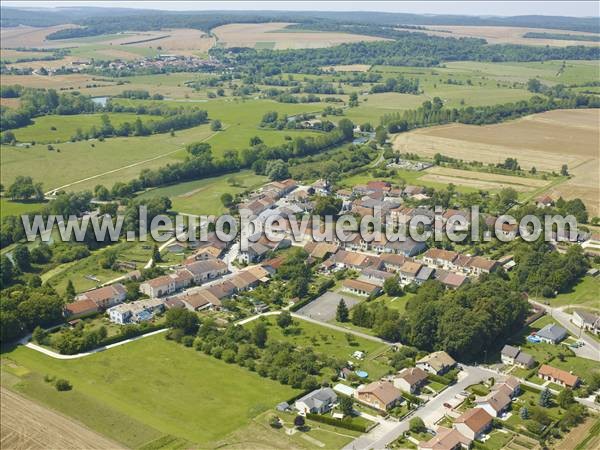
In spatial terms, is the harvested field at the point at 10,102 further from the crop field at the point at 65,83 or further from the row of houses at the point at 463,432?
the row of houses at the point at 463,432

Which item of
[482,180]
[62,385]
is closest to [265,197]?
[482,180]

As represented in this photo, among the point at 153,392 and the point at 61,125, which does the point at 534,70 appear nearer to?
the point at 61,125

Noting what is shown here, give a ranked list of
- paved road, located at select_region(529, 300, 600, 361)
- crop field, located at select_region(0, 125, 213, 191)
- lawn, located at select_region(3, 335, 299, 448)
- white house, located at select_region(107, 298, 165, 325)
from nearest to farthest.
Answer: lawn, located at select_region(3, 335, 299, 448)
paved road, located at select_region(529, 300, 600, 361)
white house, located at select_region(107, 298, 165, 325)
crop field, located at select_region(0, 125, 213, 191)

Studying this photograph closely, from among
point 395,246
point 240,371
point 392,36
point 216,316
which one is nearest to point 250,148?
point 395,246

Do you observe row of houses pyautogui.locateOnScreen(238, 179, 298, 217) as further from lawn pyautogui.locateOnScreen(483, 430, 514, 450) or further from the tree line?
lawn pyautogui.locateOnScreen(483, 430, 514, 450)

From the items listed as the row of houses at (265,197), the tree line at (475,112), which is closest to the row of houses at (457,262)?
the row of houses at (265,197)

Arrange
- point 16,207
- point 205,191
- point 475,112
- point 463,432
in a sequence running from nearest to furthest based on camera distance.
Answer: point 463,432, point 16,207, point 205,191, point 475,112

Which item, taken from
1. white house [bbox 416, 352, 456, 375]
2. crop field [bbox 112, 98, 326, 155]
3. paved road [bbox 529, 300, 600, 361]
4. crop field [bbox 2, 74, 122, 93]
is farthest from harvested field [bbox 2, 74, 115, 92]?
white house [bbox 416, 352, 456, 375]
